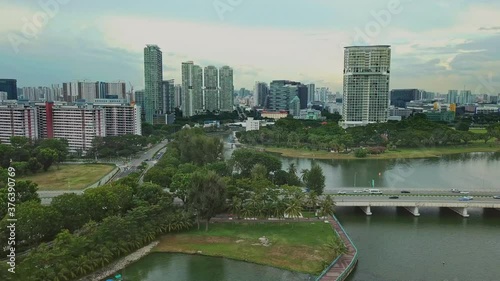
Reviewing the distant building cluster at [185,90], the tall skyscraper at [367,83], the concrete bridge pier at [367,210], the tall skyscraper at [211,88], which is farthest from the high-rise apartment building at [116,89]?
the concrete bridge pier at [367,210]

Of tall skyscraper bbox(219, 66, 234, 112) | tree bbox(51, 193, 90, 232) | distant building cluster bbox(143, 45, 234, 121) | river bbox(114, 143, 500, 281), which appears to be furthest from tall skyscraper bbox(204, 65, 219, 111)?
tree bbox(51, 193, 90, 232)

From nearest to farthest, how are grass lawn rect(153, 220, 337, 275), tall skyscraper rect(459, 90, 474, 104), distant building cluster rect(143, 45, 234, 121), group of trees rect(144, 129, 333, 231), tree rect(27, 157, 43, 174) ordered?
grass lawn rect(153, 220, 337, 275)
group of trees rect(144, 129, 333, 231)
tree rect(27, 157, 43, 174)
distant building cluster rect(143, 45, 234, 121)
tall skyscraper rect(459, 90, 474, 104)

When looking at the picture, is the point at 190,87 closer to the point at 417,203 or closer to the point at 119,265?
the point at 417,203

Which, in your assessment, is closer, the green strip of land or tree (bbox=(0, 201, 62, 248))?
tree (bbox=(0, 201, 62, 248))

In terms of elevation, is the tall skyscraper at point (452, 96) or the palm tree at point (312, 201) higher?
the tall skyscraper at point (452, 96)

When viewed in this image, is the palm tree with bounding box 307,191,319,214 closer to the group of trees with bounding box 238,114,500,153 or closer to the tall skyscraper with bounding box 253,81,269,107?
the group of trees with bounding box 238,114,500,153

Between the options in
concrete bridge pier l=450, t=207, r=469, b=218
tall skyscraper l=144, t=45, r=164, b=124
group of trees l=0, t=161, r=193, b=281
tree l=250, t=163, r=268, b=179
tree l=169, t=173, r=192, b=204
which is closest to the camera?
group of trees l=0, t=161, r=193, b=281

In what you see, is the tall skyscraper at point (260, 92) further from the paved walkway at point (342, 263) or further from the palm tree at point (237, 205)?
the paved walkway at point (342, 263)
